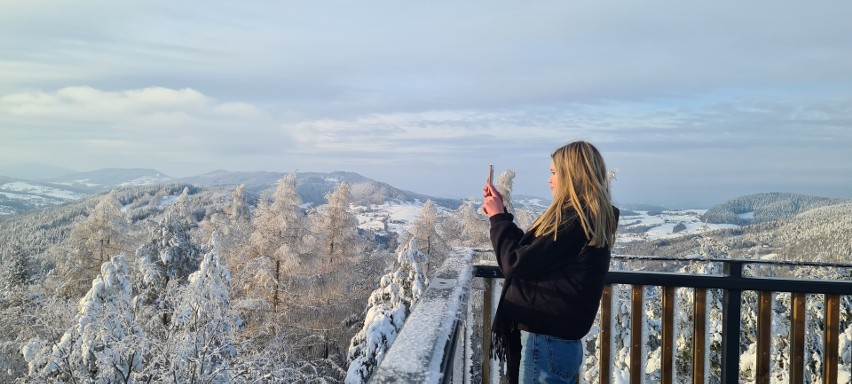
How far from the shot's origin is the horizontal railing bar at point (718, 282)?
3.06 m

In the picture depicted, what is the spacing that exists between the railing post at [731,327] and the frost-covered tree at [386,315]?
3006 millimetres

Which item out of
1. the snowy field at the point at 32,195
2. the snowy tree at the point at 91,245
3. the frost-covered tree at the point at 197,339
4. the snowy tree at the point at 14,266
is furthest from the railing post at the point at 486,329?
the snowy field at the point at 32,195

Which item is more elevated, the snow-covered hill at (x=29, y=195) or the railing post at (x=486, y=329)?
the railing post at (x=486, y=329)

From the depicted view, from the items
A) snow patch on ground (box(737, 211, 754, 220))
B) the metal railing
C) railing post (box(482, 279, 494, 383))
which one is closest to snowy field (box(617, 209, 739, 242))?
snow patch on ground (box(737, 211, 754, 220))

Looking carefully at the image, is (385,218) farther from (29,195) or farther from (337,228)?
(29,195)

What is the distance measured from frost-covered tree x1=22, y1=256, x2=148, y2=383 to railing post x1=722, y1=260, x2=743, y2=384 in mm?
8170

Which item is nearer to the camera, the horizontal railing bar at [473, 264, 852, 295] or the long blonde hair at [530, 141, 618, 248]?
the long blonde hair at [530, 141, 618, 248]

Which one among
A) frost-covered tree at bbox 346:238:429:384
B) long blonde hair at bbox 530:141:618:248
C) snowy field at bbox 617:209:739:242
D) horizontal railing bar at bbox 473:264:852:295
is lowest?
frost-covered tree at bbox 346:238:429:384

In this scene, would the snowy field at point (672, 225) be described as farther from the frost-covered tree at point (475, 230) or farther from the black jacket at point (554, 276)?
the black jacket at point (554, 276)

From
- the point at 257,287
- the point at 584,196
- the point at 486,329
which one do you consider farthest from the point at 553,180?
the point at 257,287

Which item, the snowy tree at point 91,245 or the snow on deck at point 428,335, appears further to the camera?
the snowy tree at point 91,245

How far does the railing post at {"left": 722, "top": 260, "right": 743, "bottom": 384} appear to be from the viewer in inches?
124

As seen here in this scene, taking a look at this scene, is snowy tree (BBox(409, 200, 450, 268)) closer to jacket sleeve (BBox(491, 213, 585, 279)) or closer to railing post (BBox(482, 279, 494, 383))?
railing post (BBox(482, 279, 494, 383))

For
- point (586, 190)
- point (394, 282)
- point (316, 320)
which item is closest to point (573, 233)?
point (586, 190)
